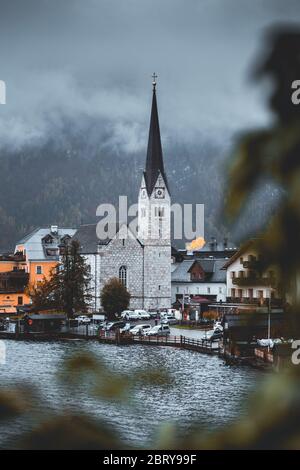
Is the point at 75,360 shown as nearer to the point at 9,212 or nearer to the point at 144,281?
the point at 144,281

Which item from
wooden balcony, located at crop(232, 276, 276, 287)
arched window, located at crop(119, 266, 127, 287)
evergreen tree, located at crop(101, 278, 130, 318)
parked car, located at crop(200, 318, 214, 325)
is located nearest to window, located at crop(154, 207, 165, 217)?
arched window, located at crop(119, 266, 127, 287)

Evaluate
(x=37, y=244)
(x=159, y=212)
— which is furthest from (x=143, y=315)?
(x=37, y=244)

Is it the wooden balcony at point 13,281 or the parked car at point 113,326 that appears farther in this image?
the wooden balcony at point 13,281

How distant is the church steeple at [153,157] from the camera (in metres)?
47.4

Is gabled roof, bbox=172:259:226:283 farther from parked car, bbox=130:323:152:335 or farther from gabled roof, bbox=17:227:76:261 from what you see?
parked car, bbox=130:323:152:335

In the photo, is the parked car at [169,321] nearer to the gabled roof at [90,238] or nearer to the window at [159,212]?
the gabled roof at [90,238]

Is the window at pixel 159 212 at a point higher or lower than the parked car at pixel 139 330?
higher

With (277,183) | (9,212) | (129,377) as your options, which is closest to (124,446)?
(129,377)

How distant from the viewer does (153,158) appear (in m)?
47.7

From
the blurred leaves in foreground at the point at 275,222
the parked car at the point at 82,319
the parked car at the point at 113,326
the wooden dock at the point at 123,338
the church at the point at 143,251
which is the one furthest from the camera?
the church at the point at 143,251

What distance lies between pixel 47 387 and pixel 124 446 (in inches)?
6.3

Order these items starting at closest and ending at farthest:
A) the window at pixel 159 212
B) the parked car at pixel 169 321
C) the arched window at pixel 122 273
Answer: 1. the parked car at pixel 169 321
2. the arched window at pixel 122 273
3. the window at pixel 159 212

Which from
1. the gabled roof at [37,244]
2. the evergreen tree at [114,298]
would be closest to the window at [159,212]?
the gabled roof at [37,244]

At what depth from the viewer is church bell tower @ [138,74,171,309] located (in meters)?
45.2
